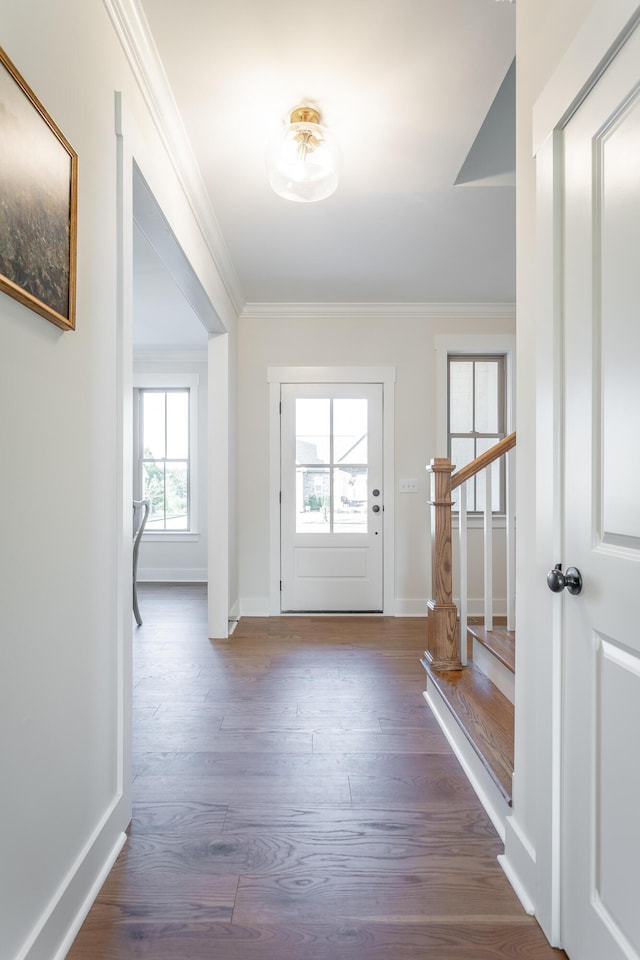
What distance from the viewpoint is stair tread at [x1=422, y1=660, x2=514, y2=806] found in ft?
5.54

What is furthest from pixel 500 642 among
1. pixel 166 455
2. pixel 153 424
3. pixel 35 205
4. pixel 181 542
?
pixel 153 424

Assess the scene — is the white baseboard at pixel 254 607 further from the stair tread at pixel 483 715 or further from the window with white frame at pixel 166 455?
the stair tread at pixel 483 715

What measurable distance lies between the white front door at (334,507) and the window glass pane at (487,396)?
33.8 inches

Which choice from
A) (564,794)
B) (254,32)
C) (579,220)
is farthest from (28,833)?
(254,32)

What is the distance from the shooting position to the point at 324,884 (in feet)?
4.68

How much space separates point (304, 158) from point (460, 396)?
8.92ft

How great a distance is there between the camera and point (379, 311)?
14.1ft

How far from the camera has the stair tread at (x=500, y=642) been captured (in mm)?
2139

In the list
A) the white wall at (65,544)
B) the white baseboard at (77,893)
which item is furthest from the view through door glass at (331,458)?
the white baseboard at (77,893)

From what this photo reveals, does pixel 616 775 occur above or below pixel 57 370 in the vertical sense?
below

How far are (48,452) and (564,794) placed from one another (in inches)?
55.4

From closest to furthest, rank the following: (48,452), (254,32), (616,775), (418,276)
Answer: (616,775) < (48,452) < (254,32) < (418,276)

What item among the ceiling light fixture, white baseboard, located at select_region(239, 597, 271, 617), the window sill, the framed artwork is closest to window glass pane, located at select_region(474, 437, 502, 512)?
white baseboard, located at select_region(239, 597, 271, 617)

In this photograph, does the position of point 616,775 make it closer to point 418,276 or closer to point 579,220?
point 579,220
